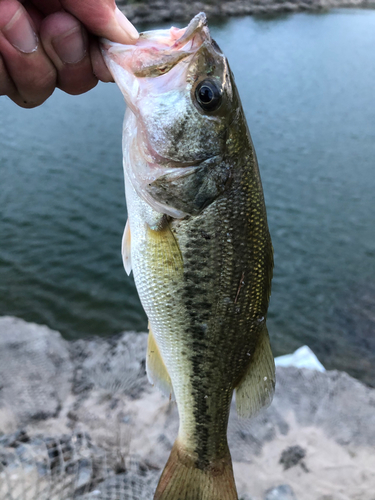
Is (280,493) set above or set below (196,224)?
below

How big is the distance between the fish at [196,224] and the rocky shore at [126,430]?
1.12 meters

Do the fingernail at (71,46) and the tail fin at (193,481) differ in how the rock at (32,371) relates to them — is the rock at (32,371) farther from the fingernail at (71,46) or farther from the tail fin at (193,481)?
the fingernail at (71,46)

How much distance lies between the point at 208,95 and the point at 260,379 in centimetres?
143

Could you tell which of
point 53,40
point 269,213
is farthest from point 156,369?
point 269,213

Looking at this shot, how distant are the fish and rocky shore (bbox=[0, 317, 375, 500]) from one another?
44.0 inches

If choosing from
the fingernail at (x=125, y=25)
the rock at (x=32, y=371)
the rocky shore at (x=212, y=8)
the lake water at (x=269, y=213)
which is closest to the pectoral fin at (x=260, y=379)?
the fingernail at (x=125, y=25)

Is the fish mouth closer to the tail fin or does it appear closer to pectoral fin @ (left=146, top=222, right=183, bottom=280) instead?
pectoral fin @ (left=146, top=222, right=183, bottom=280)

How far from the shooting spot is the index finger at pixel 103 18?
1.61m

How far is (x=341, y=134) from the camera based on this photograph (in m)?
12.9

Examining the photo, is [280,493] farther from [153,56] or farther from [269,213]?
[269,213]

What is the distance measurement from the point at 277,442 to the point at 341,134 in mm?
11692

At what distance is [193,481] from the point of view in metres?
2.12

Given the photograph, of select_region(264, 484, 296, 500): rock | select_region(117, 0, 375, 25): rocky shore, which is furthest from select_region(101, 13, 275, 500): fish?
select_region(117, 0, 375, 25): rocky shore

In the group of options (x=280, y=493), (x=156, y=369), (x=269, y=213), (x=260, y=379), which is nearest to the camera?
(x=260, y=379)
